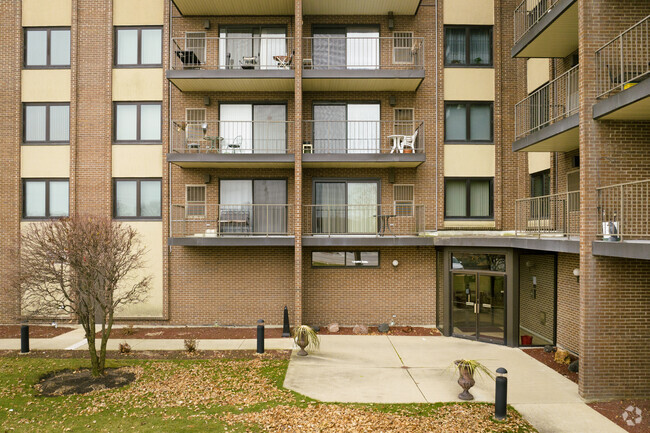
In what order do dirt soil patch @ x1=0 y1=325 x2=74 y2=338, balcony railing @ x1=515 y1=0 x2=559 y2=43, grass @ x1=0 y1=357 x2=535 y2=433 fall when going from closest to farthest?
grass @ x1=0 y1=357 x2=535 y2=433 < balcony railing @ x1=515 y1=0 x2=559 y2=43 < dirt soil patch @ x1=0 y1=325 x2=74 y2=338

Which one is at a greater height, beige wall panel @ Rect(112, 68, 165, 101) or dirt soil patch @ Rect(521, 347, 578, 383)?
beige wall panel @ Rect(112, 68, 165, 101)

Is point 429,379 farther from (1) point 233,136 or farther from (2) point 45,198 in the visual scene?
(2) point 45,198

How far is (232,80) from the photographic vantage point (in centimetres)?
1496

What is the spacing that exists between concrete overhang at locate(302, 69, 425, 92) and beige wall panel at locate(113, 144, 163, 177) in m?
6.34

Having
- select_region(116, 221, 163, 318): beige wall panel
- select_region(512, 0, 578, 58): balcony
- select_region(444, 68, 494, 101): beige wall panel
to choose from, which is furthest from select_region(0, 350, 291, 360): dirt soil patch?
select_region(512, 0, 578, 58): balcony

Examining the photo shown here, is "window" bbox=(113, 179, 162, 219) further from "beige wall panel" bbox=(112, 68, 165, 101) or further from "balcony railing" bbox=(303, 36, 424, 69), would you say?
"balcony railing" bbox=(303, 36, 424, 69)

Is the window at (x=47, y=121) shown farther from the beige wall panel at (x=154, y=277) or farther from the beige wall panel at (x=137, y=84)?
the beige wall panel at (x=154, y=277)

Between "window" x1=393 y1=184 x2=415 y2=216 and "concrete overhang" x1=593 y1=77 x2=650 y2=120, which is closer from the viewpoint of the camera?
"concrete overhang" x1=593 y1=77 x2=650 y2=120

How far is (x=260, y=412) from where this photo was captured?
27.2 ft

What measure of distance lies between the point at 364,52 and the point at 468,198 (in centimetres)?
698

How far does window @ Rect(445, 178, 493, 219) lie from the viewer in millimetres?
16203

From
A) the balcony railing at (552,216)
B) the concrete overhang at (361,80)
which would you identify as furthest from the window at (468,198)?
the concrete overhang at (361,80)

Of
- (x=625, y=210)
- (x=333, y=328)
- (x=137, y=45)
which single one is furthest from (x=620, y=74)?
(x=137, y=45)

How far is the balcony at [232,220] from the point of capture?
15711mm
